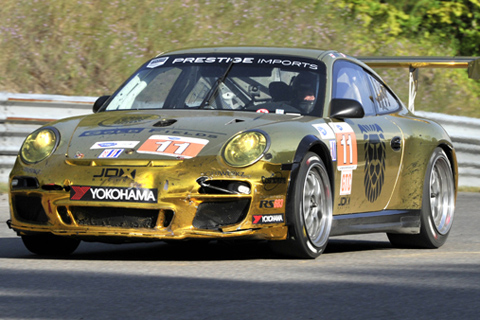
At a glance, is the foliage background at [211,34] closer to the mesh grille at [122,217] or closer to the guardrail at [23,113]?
the guardrail at [23,113]

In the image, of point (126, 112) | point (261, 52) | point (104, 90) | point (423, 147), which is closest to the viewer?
point (126, 112)

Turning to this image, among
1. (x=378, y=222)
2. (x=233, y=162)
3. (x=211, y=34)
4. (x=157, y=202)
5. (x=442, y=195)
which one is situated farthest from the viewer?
(x=211, y=34)

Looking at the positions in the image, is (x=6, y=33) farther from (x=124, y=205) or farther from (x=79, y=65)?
(x=124, y=205)

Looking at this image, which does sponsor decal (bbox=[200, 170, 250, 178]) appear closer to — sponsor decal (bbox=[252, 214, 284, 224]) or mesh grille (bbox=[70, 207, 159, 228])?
sponsor decal (bbox=[252, 214, 284, 224])

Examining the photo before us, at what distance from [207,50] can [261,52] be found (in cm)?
42

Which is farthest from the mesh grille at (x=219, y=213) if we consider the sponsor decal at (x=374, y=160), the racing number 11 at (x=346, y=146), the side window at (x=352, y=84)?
the side window at (x=352, y=84)

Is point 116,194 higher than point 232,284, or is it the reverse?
point 116,194

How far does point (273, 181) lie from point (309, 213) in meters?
0.49

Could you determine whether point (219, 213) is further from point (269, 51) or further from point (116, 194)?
point (269, 51)

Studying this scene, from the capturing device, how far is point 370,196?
6.97 metres

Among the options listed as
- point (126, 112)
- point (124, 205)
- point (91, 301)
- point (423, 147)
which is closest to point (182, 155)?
point (124, 205)

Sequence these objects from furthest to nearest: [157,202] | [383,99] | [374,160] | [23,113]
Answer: [23,113], [383,99], [374,160], [157,202]

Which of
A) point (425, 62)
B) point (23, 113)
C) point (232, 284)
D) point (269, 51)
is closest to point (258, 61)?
point (269, 51)

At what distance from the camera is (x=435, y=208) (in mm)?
7855
